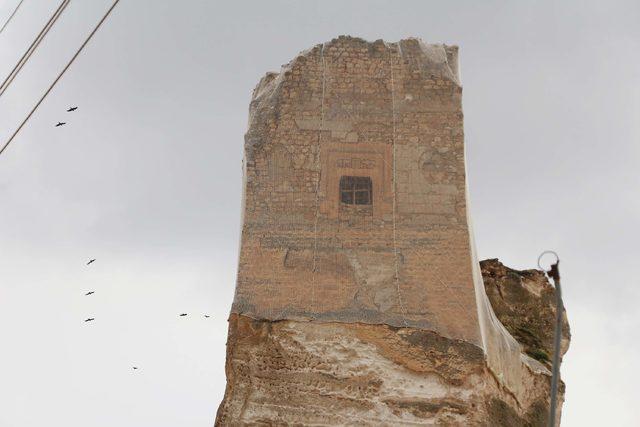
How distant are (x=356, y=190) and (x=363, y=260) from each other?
0.99 metres

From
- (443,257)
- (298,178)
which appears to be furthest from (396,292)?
(298,178)

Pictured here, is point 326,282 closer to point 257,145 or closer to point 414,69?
point 257,145

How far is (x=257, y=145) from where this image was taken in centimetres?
1723

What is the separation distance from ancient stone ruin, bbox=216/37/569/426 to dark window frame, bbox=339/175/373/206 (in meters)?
0.02

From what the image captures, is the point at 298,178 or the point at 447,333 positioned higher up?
the point at 298,178

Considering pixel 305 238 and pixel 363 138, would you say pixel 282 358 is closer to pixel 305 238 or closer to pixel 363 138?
pixel 305 238

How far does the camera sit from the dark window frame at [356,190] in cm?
1691

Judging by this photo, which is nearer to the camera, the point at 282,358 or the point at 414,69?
the point at 282,358

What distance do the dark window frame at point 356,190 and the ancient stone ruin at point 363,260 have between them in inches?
0.7

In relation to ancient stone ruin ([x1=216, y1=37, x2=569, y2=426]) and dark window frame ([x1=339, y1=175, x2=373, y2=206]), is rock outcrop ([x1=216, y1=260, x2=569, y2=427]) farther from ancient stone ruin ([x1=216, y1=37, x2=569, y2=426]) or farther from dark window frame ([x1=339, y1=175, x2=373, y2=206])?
dark window frame ([x1=339, y1=175, x2=373, y2=206])

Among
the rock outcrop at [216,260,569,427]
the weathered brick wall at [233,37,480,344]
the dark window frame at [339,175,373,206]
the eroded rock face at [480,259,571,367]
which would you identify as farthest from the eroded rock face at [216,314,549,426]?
the eroded rock face at [480,259,571,367]

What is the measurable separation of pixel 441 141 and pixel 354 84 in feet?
4.51

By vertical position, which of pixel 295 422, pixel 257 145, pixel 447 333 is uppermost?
pixel 257 145

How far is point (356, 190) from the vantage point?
16953 millimetres
